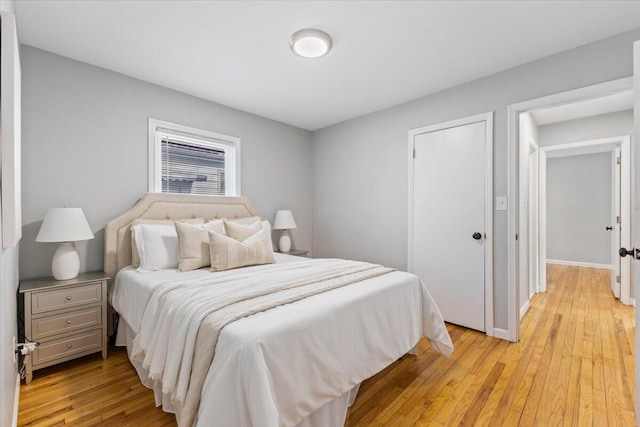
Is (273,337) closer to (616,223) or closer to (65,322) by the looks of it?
(65,322)

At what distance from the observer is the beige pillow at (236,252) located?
2381 mm

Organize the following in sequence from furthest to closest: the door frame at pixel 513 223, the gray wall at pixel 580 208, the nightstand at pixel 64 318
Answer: the gray wall at pixel 580 208 < the door frame at pixel 513 223 < the nightstand at pixel 64 318

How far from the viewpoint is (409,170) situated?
133 inches

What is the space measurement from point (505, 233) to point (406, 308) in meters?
1.37

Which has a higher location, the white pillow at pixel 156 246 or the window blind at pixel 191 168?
the window blind at pixel 191 168

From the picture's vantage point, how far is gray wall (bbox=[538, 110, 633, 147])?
3.66m

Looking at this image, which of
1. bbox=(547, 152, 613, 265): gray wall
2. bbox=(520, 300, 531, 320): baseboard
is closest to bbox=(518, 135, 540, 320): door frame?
bbox=(520, 300, 531, 320): baseboard

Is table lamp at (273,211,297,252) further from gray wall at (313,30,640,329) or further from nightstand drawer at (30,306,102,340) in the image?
nightstand drawer at (30,306,102,340)

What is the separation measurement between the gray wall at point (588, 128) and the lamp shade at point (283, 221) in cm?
389

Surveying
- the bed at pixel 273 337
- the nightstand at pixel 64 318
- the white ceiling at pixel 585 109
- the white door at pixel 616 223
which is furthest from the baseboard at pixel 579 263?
the nightstand at pixel 64 318

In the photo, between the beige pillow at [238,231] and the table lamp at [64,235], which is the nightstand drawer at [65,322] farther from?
the beige pillow at [238,231]

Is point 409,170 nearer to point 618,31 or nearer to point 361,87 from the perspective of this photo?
point 361,87

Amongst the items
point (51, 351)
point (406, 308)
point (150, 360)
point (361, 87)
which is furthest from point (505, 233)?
point (51, 351)

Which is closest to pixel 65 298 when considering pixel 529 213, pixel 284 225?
pixel 284 225
